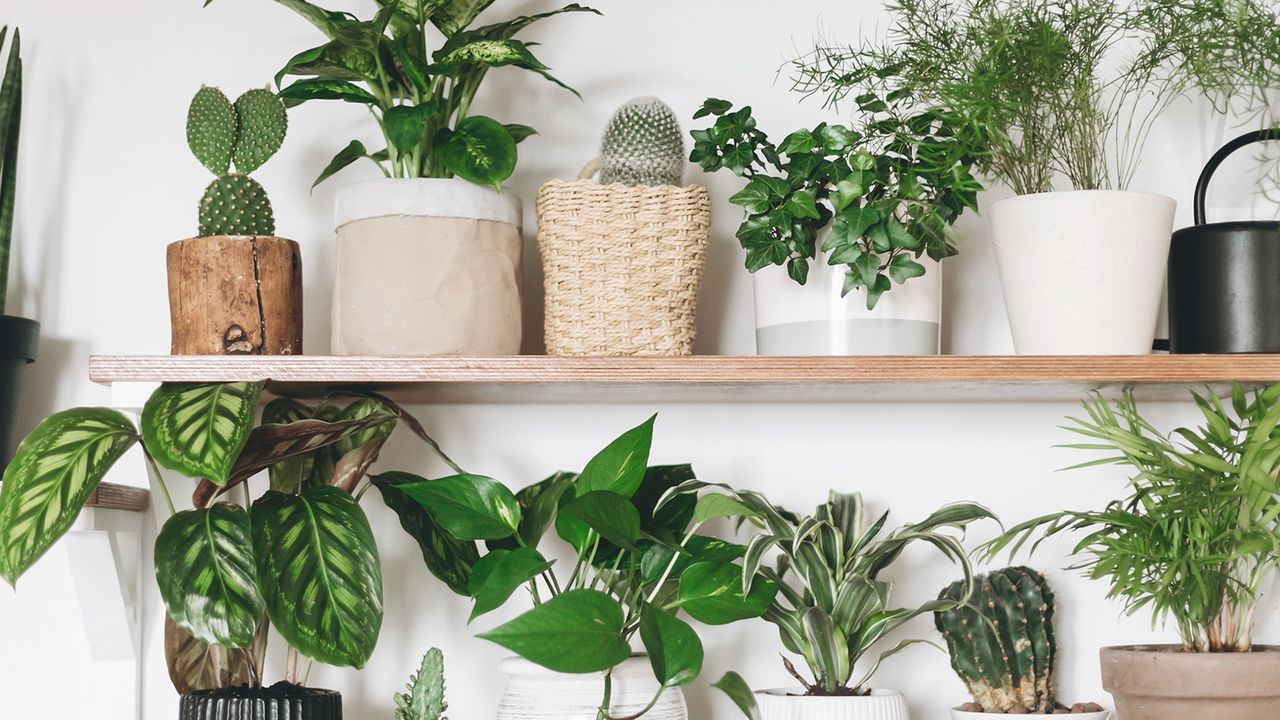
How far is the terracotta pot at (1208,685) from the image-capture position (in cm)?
104

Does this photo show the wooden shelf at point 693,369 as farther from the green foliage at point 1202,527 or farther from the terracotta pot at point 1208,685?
the terracotta pot at point 1208,685

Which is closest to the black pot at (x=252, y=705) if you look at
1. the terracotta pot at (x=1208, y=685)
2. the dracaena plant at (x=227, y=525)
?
the dracaena plant at (x=227, y=525)

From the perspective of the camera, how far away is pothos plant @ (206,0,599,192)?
1.10 m

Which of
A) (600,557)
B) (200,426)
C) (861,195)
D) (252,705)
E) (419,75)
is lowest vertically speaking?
(252,705)

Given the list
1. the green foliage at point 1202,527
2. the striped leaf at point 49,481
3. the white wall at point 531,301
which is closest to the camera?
the striped leaf at point 49,481

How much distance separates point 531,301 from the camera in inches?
50.9

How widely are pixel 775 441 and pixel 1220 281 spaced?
50cm

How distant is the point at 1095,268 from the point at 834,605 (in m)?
0.42

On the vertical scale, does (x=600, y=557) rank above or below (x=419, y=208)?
below

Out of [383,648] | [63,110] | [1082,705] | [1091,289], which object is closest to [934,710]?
[1082,705]

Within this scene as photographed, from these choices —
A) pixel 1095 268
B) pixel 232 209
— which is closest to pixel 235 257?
pixel 232 209

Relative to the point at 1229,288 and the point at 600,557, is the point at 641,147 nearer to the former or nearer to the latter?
the point at 600,557

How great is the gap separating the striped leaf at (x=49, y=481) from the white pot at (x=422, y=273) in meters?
0.24

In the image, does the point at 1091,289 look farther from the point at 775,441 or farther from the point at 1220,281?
the point at 775,441
